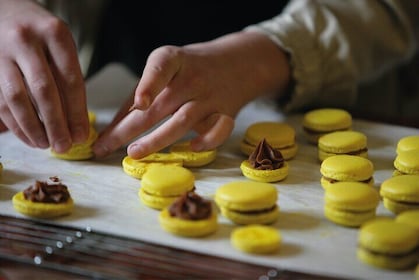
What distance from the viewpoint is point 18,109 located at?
1.06m

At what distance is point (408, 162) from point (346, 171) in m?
0.10

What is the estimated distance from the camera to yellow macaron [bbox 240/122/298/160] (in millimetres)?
1158

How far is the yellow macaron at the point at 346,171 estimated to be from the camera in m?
1.01

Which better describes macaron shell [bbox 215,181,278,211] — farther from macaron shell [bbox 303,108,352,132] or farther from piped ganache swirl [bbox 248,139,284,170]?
macaron shell [bbox 303,108,352,132]

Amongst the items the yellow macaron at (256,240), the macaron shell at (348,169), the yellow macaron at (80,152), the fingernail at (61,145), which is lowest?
the yellow macaron at (80,152)

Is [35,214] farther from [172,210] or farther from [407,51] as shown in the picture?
[407,51]

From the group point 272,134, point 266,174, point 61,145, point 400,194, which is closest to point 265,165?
point 266,174

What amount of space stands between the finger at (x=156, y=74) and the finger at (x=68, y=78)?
0.09m

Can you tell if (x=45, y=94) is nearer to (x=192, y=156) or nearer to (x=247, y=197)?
(x=192, y=156)

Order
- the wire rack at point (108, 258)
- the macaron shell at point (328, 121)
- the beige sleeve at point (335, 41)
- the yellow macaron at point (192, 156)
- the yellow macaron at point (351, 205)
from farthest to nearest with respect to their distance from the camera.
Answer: the beige sleeve at point (335, 41)
the macaron shell at point (328, 121)
the yellow macaron at point (192, 156)
the yellow macaron at point (351, 205)
the wire rack at point (108, 258)

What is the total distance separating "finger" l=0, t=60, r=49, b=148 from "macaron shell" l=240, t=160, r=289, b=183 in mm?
A: 324

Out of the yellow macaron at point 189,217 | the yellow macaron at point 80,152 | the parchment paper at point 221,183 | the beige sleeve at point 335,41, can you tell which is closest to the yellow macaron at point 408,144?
the parchment paper at point 221,183

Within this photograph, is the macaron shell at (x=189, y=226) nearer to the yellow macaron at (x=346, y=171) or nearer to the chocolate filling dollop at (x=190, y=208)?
the chocolate filling dollop at (x=190, y=208)

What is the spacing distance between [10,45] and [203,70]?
0.33m
